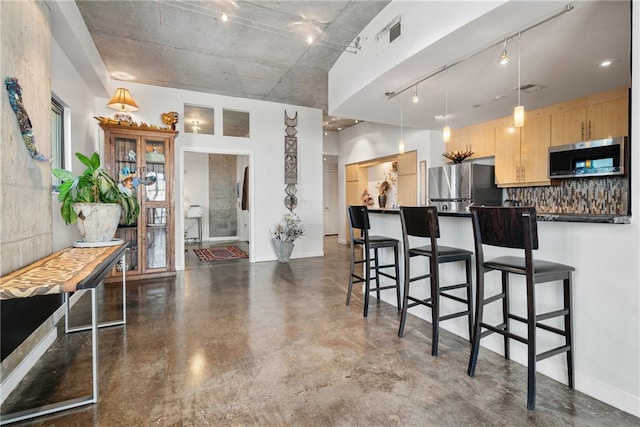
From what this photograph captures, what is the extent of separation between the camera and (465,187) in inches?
202

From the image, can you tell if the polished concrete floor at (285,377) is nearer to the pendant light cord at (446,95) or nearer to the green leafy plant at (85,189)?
the green leafy plant at (85,189)

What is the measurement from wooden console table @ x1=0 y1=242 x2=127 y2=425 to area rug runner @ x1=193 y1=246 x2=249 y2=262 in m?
4.20

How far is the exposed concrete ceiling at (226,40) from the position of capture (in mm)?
3229

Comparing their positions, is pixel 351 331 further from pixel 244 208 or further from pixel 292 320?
pixel 244 208

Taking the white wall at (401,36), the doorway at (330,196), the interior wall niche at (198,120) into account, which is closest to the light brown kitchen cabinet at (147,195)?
the interior wall niche at (198,120)

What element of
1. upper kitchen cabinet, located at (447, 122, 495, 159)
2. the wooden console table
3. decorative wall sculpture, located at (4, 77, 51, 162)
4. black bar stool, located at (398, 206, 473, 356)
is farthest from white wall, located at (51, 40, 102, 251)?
upper kitchen cabinet, located at (447, 122, 495, 159)

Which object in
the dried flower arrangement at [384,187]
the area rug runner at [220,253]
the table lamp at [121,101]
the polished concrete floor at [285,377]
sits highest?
the table lamp at [121,101]

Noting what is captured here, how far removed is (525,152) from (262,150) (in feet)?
14.9

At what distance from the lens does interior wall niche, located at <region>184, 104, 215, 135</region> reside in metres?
5.72

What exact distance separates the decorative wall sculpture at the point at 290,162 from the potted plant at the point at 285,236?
0.35 metres

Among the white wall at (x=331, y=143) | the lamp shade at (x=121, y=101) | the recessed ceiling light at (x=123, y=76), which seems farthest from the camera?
the white wall at (x=331, y=143)

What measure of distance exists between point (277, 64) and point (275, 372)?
13.4 feet

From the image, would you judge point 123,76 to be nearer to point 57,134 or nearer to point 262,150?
point 57,134

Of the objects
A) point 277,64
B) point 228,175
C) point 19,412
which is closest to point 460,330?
point 19,412
